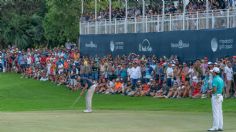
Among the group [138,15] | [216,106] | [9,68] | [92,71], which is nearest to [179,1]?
[138,15]

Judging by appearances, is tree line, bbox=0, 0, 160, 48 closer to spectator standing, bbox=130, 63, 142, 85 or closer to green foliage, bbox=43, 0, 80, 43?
green foliage, bbox=43, 0, 80, 43

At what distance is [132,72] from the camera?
1652 inches

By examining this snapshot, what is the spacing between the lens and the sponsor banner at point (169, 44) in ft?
128

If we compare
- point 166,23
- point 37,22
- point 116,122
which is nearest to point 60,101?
point 166,23

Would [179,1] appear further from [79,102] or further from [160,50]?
[79,102]

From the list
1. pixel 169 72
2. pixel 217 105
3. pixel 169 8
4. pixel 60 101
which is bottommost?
pixel 60 101

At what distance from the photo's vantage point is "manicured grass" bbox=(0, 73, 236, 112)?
33906 mm

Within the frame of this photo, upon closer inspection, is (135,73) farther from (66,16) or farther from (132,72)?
(66,16)

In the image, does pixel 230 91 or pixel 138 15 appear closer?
pixel 230 91

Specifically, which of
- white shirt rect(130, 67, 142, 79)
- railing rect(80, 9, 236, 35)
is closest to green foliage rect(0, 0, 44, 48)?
railing rect(80, 9, 236, 35)

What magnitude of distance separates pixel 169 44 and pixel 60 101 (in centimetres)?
776

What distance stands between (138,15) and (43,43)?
3459 cm

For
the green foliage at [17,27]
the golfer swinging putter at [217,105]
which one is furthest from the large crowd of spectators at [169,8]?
the green foliage at [17,27]

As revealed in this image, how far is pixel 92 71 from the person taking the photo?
45875 millimetres
